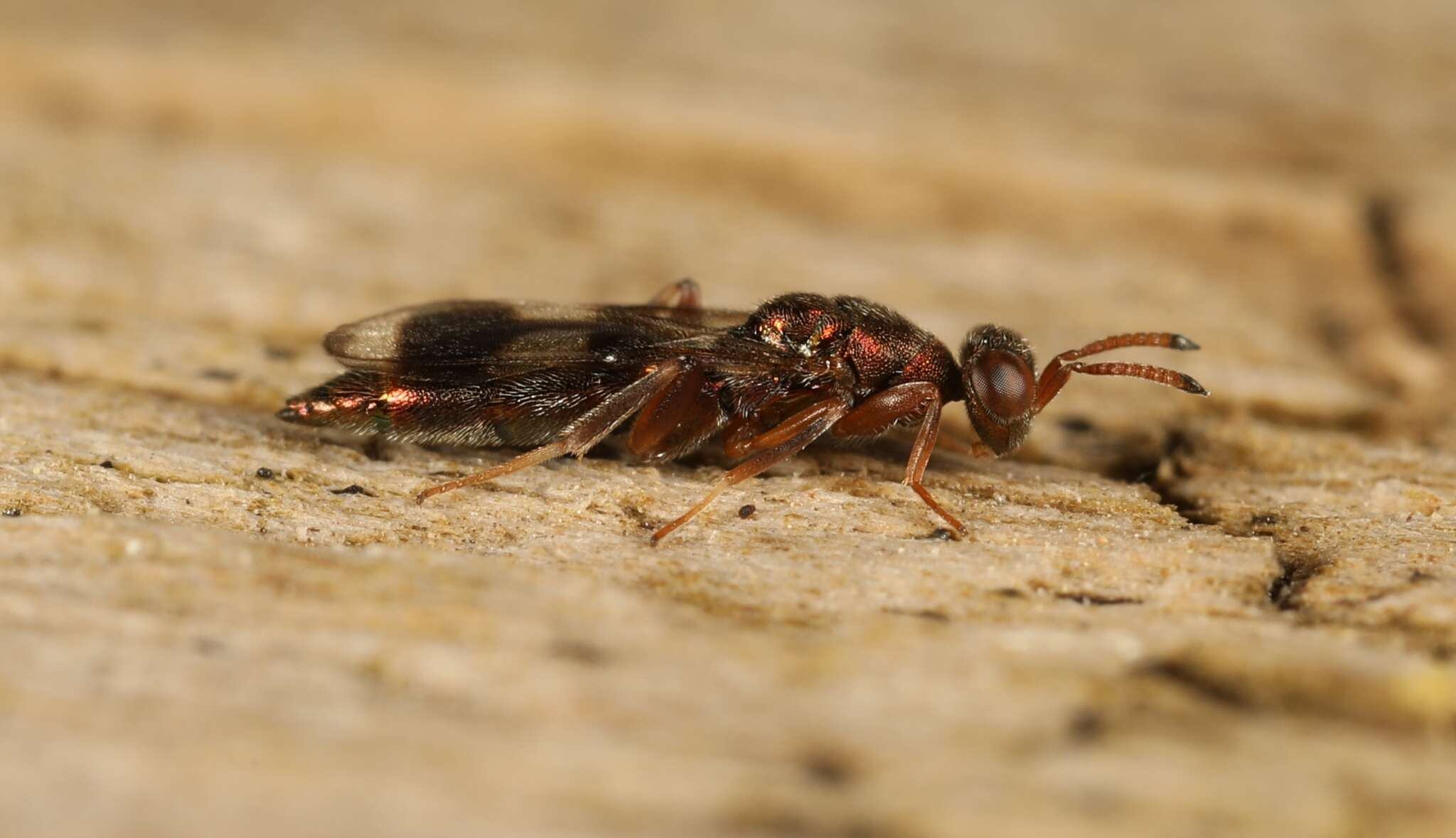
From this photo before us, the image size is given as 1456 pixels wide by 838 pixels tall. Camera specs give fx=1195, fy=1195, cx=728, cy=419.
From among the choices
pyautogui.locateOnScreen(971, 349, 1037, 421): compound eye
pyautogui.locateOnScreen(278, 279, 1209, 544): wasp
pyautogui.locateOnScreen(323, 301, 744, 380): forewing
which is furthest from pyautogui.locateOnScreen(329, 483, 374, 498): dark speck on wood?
pyautogui.locateOnScreen(971, 349, 1037, 421): compound eye

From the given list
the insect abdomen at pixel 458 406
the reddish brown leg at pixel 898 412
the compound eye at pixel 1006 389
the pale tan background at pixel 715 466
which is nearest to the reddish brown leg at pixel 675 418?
the pale tan background at pixel 715 466

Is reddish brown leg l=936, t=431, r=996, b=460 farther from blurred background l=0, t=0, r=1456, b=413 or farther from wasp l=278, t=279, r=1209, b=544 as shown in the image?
blurred background l=0, t=0, r=1456, b=413

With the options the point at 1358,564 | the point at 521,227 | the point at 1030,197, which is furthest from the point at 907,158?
the point at 1358,564

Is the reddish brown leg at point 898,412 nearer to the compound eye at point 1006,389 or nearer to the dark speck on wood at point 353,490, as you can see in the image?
the compound eye at point 1006,389

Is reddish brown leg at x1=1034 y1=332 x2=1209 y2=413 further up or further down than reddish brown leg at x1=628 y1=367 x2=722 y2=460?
further up

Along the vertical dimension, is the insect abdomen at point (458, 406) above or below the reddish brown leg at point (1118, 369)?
below

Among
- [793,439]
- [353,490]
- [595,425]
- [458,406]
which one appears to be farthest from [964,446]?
[353,490]
